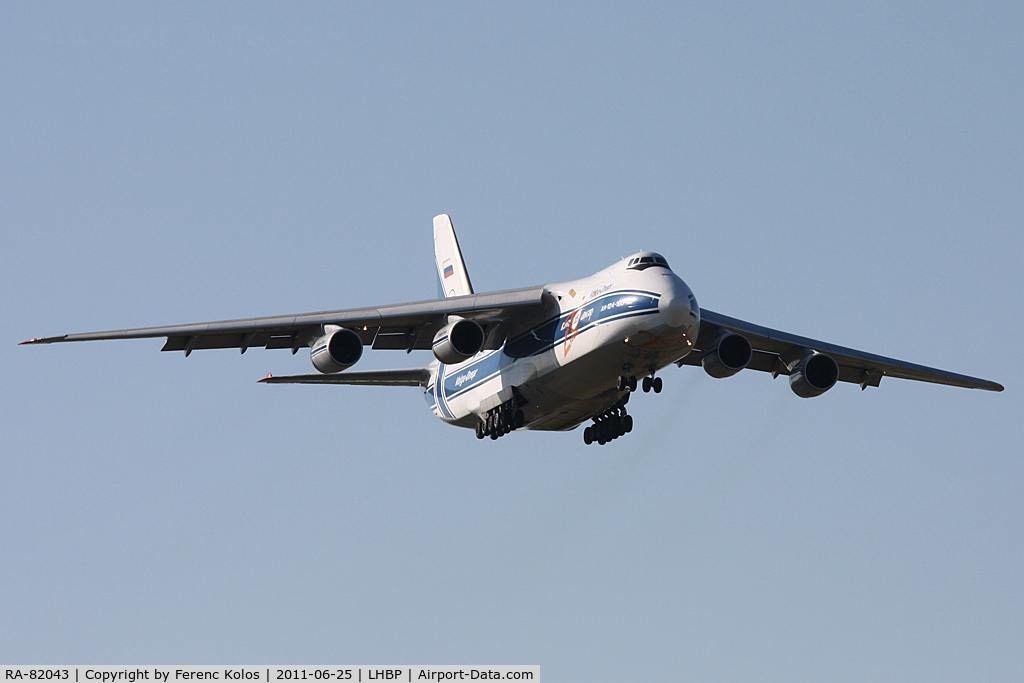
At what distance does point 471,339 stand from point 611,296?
2.23m

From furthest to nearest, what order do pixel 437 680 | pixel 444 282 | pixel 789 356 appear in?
pixel 444 282
pixel 789 356
pixel 437 680

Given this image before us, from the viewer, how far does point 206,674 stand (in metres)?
19.7

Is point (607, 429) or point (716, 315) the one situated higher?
point (716, 315)

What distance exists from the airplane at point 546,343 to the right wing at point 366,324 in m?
0.02

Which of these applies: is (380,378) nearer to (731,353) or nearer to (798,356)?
(731,353)

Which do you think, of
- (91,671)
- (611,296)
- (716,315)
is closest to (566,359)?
(611,296)

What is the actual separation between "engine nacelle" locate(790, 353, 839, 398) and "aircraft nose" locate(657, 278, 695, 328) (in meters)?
4.55

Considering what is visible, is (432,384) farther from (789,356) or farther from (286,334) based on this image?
(789,356)

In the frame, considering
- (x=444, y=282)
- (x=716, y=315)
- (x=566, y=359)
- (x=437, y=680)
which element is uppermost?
(x=444, y=282)

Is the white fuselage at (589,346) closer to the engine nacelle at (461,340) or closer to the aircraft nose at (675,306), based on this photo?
the aircraft nose at (675,306)

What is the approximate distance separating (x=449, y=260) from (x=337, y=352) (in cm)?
883

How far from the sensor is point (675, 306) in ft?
72.0

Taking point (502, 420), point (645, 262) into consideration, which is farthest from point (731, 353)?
point (502, 420)

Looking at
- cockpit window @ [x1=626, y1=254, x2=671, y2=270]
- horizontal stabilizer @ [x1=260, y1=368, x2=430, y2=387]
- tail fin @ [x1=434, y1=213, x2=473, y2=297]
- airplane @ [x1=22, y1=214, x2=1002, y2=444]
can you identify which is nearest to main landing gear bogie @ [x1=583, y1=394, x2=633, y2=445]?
airplane @ [x1=22, y1=214, x2=1002, y2=444]
